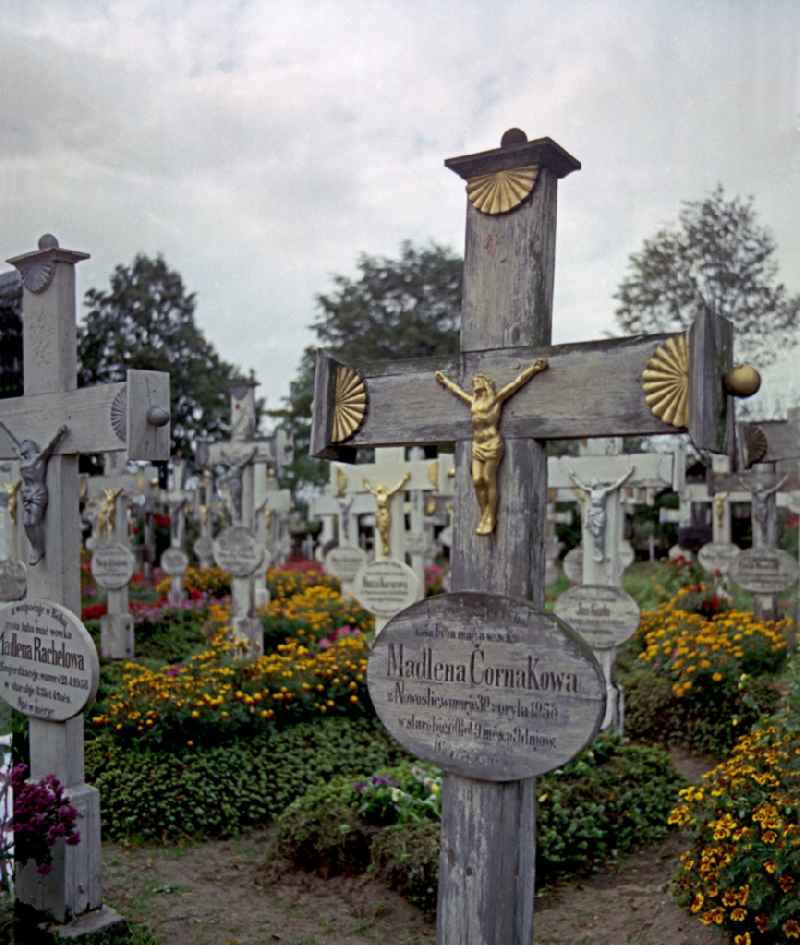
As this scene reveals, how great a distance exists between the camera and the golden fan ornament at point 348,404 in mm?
3604

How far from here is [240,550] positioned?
10.7 meters

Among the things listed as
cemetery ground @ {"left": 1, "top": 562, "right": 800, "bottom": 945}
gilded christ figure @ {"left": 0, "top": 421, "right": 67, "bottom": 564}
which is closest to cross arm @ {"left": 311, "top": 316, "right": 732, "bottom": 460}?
gilded christ figure @ {"left": 0, "top": 421, "right": 67, "bottom": 564}

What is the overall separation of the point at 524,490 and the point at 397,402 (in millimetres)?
616

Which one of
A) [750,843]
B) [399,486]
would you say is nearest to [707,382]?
[750,843]

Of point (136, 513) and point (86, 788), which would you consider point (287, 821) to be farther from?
point (136, 513)

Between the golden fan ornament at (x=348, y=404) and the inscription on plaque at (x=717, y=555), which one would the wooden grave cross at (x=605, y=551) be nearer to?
the golden fan ornament at (x=348, y=404)

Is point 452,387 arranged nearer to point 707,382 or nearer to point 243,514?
point 707,382

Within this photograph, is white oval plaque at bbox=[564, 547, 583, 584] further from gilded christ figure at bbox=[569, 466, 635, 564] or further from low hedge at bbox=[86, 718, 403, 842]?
low hedge at bbox=[86, 718, 403, 842]

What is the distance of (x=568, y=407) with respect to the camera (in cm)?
316

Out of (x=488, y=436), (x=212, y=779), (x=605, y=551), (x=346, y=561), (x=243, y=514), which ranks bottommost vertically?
(x=212, y=779)

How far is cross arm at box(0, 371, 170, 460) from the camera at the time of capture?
13.7 feet

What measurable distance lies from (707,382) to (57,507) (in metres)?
3.10

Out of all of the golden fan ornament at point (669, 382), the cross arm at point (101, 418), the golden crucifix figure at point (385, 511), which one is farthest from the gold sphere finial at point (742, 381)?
the golden crucifix figure at point (385, 511)

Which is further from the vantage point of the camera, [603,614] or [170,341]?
[170,341]
